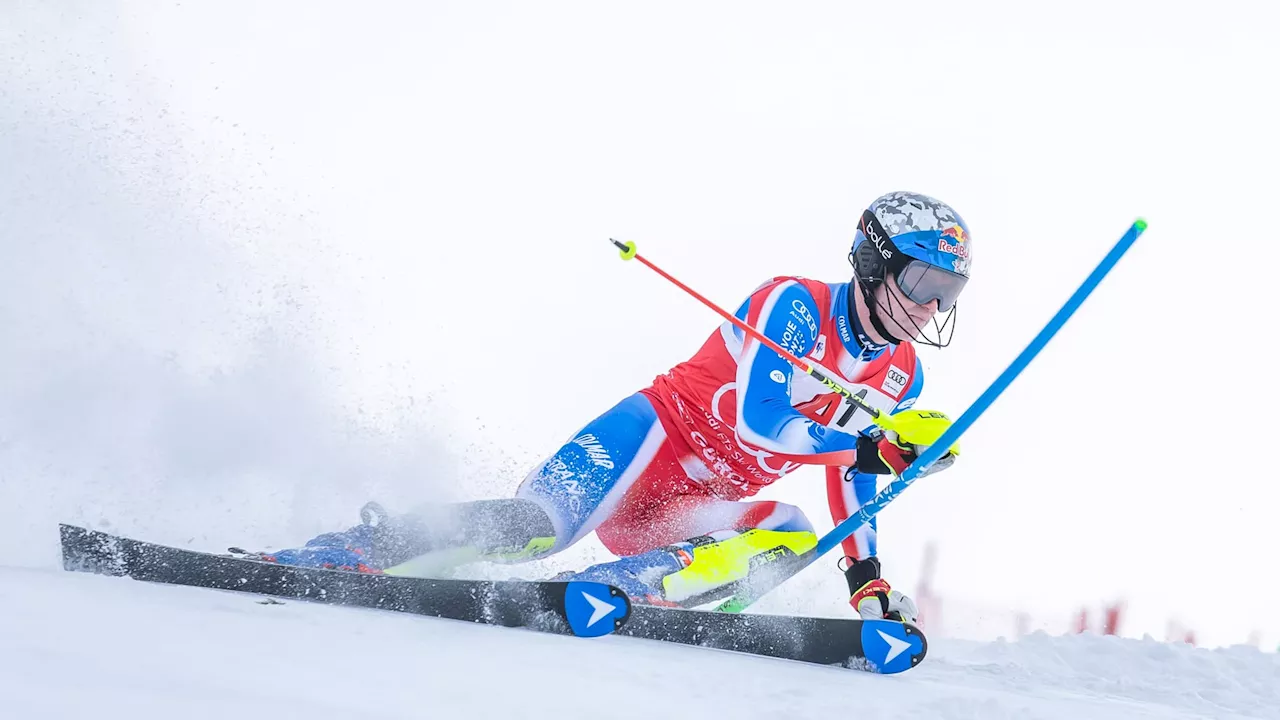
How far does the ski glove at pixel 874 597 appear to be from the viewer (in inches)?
146

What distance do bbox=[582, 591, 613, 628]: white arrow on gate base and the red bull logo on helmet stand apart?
5.51 feet

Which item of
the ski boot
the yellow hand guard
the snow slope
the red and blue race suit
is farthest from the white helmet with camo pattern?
the snow slope

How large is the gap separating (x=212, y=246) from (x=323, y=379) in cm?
101

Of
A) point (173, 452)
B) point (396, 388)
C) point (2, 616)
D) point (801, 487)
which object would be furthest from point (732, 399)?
point (801, 487)

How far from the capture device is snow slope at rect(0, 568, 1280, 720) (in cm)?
177

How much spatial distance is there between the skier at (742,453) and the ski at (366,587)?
23 cm

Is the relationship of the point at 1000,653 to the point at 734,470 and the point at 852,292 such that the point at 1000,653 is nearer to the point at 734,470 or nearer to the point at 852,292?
the point at 734,470

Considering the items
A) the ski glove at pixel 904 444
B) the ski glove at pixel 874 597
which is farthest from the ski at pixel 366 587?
the ski glove at pixel 874 597

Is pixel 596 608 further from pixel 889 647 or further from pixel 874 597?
pixel 874 597

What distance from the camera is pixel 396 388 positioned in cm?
396

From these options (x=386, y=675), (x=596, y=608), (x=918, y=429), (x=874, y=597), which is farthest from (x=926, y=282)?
(x=386, y=675)

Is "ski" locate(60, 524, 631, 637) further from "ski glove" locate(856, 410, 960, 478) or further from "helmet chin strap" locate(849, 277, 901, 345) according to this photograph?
"helmet chin strap" locate(849, 277, 901, 345)

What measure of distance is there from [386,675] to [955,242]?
245 centimetres

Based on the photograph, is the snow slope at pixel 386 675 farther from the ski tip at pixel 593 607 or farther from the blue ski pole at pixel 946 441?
the blue ski pole at pixel 946 441
